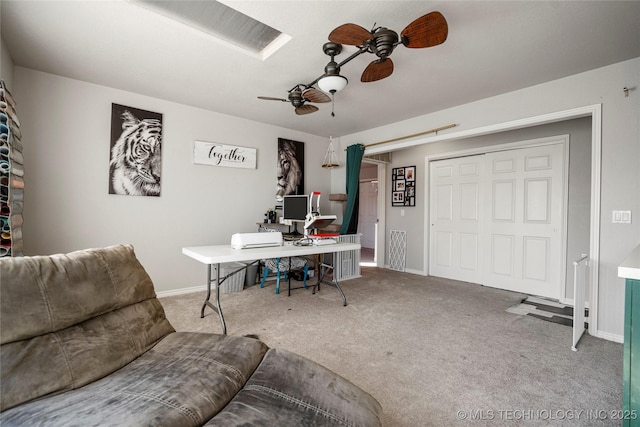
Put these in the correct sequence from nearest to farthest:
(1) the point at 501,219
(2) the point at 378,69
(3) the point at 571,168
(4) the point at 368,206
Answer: (2) the point at 378,69 → (3) the point at 571,168 → (1) the point at 501,219 → (4) the point at 368,206

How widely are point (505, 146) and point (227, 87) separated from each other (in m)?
3.96

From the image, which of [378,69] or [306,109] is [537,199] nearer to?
[378,69]

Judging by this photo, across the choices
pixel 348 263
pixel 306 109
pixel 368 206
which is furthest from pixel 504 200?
pixel 368 206

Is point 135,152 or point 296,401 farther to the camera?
point 135,152

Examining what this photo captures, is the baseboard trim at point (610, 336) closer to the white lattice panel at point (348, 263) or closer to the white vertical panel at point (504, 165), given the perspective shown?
the white vertical panel at point (504, 165)

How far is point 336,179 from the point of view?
17.7 feet

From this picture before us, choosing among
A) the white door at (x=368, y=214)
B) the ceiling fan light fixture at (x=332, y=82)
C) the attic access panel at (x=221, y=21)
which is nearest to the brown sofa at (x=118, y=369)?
the attic access panel at (x=221, y=21)

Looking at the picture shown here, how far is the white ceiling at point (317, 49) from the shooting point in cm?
193

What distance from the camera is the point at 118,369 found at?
1.21 meters

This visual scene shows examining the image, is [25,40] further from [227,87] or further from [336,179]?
[336,179]

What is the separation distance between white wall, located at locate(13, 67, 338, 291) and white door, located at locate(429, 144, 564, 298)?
9.93 ft

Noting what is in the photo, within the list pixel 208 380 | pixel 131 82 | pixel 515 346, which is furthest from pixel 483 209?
pixel 131 82

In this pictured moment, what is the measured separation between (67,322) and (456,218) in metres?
4.90

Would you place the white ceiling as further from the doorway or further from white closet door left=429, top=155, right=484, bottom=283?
the doorway
